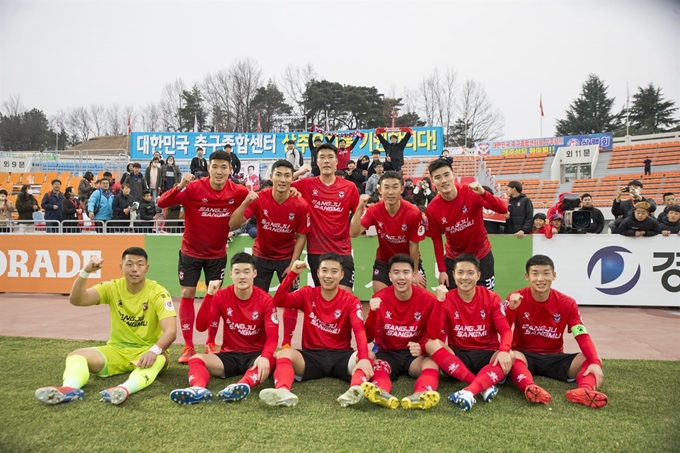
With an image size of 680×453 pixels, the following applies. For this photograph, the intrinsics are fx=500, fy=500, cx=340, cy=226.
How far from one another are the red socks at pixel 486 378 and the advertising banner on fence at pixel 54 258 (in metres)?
8.21

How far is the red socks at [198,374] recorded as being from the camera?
4414 millimetres

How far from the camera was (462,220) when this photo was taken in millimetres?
5770

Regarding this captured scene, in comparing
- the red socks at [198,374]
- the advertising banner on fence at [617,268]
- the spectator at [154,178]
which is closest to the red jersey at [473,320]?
the red socks at [198,374]

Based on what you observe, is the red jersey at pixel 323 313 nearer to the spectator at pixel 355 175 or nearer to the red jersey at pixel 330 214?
the red jersey at pixel 330 214

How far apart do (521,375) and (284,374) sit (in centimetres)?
214

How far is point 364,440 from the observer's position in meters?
A: 3.48

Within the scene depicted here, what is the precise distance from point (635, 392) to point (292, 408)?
10.4ft

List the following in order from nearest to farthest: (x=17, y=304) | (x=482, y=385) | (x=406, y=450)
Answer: (x=406, y=450) → (x=482, y=385) → (x=17, y=304)

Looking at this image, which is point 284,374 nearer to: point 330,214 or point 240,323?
point 240,323

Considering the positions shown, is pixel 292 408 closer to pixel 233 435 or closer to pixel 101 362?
pixel 233 435

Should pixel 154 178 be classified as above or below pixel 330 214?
above

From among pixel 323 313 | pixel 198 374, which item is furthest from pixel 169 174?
pixel 198 374

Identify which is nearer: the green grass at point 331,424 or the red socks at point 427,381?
the green grass at point 331,424

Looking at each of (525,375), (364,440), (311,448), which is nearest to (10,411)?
(311,448)
